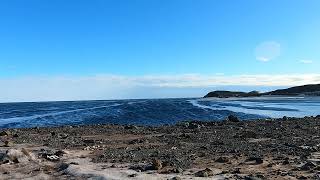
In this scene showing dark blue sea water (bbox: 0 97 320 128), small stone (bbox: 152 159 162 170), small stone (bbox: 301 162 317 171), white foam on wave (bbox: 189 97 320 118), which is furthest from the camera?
white foam on wave (bbox: 189 97 320 118)

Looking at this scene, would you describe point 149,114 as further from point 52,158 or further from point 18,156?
point 18,156

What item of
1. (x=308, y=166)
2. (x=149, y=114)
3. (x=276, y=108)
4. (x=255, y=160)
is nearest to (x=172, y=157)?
(x=255, y=160)

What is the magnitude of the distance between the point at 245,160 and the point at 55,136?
1524 cm

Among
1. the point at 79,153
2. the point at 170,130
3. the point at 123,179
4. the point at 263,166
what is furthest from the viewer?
the point at 170,130

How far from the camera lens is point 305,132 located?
28484 mm

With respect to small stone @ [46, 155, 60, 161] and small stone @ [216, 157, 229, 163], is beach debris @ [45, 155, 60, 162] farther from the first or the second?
small stone @ [216, 157, 229, 163]

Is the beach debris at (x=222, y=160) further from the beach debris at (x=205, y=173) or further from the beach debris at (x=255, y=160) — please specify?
the beach debris at (x=205, y=173)

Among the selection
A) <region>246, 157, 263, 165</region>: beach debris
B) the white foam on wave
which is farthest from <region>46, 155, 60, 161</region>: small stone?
the white foam on wave

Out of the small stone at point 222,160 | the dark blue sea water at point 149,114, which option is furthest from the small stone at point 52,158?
the dark blue sea water at point 149,114

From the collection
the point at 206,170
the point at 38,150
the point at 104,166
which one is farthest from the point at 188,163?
the point at 38,150

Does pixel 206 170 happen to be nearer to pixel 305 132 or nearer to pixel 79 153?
pixel 79 153

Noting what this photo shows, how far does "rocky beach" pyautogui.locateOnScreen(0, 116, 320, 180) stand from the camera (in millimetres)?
15625

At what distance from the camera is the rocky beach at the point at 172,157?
15.6 m

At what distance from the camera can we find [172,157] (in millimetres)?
18859
